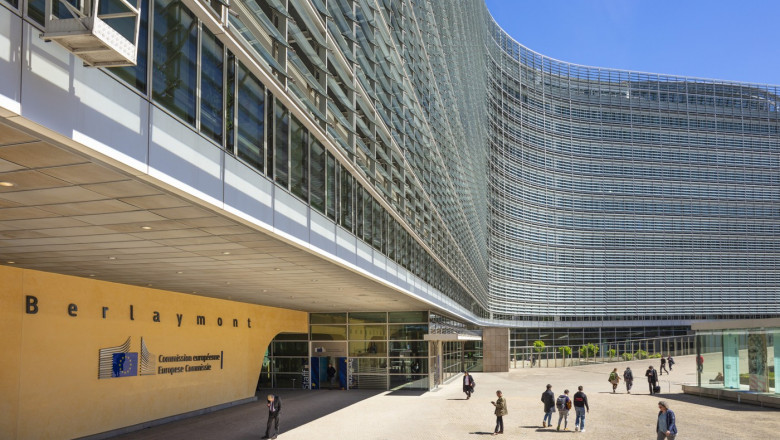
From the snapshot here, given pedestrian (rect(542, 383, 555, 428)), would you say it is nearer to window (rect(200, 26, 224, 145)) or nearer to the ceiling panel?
the ceiling panel

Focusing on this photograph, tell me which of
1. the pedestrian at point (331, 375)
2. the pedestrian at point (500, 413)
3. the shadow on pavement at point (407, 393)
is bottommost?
the shadow on pavement at point (407, 393)

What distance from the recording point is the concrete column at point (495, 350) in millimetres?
59594

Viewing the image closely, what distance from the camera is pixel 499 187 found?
8075 centimetres

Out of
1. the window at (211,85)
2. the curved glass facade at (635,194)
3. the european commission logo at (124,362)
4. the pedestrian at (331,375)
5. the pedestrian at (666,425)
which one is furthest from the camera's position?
the curved glass facade at (635,194)

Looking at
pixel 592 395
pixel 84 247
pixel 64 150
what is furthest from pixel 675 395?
pixel 64 150

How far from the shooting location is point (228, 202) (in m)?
10.8

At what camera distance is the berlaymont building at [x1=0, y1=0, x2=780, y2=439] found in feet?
25.6

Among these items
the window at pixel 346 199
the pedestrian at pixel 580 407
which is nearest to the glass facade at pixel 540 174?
the window at pixel 346 199

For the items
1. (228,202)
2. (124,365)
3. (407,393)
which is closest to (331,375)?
(407,393)

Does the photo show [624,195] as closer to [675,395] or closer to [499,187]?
[499,187]

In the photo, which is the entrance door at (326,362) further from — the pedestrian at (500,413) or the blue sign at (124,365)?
the pedestrian at (500,413)

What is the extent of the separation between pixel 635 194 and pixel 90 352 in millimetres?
84361

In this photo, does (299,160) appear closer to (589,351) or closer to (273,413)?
(273,413)

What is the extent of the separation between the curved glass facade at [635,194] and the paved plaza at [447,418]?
53.1 m
